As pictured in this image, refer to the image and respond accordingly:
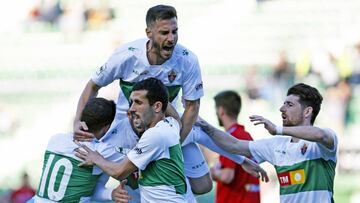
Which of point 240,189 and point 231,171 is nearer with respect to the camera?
point 231,171

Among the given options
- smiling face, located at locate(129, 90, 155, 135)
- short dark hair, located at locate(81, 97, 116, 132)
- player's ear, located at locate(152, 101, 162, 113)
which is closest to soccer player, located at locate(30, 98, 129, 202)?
short dark hair, located at locate(81, 97, 116, 132)

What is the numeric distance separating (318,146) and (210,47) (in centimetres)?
1166

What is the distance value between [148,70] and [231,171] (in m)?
2.66

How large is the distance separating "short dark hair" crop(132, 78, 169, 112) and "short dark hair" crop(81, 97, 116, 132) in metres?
0.46

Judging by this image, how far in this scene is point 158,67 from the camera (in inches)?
314

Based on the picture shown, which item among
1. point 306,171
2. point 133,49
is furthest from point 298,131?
point 133,49

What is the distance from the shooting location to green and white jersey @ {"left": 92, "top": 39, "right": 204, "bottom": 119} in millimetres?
7980

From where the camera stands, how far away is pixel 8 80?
66.7 feet

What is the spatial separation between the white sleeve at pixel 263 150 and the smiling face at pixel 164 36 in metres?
1.17

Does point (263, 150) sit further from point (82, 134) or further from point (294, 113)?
point (82, 134)

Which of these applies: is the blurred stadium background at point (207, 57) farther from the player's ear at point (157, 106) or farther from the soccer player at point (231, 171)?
the player's ear at point (157, 106)

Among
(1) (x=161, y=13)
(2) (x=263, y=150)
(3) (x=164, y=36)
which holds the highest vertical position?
(1) (x=161, y=13)

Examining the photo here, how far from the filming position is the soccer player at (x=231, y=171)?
1028 centimetres

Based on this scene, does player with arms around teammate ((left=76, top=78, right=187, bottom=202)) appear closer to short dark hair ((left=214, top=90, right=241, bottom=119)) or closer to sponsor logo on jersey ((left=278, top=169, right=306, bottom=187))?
sponsor logo on jersey ((left=278, top=169, right=306, bottom=187))
